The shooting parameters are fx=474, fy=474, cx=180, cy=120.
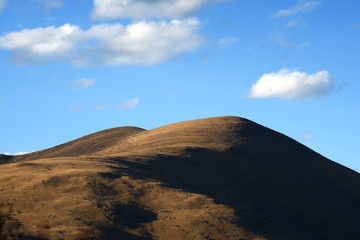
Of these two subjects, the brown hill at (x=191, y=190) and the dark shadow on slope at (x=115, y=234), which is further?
the brown hill at (x=191, y=190)

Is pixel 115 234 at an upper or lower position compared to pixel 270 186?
→ lower

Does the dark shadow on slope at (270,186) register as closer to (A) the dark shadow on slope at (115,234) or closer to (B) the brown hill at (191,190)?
(B) the brown hill at (191,190)

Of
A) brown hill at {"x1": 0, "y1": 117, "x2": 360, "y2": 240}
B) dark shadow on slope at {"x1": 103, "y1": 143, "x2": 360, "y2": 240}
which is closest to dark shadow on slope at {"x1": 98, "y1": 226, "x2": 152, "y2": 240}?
brown hill at {"x1": 0, "y1": 117, "x2": 360, "y2": 240}

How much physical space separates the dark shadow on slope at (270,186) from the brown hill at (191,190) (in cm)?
14

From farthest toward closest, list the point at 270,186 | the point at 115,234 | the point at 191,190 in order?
1. the point at 270,186
2. the point at 191,190
3. the point at 115,234

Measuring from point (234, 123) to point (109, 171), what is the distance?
38256mm

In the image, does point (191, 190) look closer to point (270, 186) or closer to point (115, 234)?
point (115, 234)

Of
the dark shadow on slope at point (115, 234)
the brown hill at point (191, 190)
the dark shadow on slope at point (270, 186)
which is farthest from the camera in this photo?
the dark shadow on slope at point (270, 186)

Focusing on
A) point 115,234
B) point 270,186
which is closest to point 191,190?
point 115,234

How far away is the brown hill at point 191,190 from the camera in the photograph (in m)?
31.6

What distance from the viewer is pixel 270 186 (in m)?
53.1

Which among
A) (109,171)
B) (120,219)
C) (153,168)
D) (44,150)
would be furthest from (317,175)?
(44,150)

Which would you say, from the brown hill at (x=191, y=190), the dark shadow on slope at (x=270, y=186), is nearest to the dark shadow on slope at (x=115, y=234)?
the brown hill at (x=191, y=190)

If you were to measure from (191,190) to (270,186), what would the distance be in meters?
14.6
